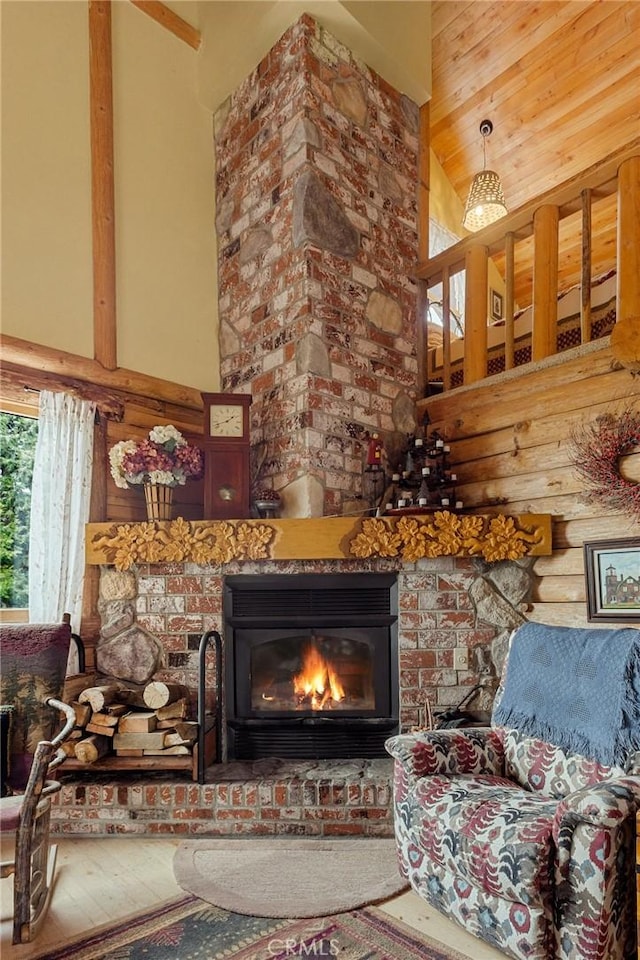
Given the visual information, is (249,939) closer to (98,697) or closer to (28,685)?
(28,685)

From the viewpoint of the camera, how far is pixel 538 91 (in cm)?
474

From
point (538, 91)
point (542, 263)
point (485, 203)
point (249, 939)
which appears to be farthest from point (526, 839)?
point (538, 91)

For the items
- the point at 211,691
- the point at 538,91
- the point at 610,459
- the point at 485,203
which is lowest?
the point at 211,691

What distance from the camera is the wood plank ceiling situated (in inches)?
171

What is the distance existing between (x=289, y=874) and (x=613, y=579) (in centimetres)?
194

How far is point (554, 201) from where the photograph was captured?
364 centimetres

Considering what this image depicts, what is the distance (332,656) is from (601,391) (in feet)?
6.36

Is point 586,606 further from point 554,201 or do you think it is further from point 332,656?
point 554,201

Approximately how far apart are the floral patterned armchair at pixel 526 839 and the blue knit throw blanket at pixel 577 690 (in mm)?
18

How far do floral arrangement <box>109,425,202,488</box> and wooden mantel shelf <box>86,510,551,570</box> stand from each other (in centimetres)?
38

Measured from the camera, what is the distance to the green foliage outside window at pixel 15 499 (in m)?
3.81

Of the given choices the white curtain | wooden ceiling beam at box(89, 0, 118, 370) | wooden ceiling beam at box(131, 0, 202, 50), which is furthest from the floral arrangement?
wooden ceiling beam at box(131, 0, 202, 50)

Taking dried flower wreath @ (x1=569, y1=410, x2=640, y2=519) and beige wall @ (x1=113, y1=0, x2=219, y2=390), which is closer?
dried flower wreath @ (x1=569, y1=410, x2=640, y2=519)

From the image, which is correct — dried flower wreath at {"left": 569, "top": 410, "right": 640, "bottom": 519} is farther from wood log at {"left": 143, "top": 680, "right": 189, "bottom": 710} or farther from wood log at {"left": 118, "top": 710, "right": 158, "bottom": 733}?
wood log at {"left": 118, "top": 710, "right": 158, "bottom": 733}
